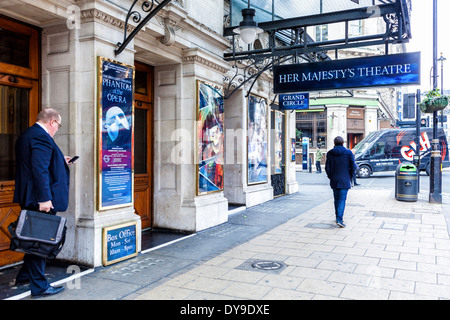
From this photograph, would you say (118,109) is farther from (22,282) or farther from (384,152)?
A: (384,152)

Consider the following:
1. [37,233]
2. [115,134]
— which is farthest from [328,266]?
[37,233]

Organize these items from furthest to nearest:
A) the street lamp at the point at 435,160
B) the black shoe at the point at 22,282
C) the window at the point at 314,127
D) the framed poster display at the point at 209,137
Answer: the window at the point at 314,127
the street lamp at the point at 435,160
the framed poster display at the point at 209,137
the black shoe at the point at 22,282

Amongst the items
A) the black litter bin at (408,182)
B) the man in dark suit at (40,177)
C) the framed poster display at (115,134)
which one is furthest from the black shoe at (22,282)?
the black litter bin at (408,182)

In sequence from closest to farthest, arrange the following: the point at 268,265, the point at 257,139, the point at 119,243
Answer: the point at 268,265 < the point at 119,243 < the point at 257,139

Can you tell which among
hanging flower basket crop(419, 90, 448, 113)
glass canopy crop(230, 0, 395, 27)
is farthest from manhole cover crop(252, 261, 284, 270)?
hanging flower basket crop(419, 90, 448, 113)

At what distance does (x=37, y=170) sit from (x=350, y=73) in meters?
6.34

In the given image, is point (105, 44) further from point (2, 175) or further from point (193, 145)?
point (193, 145)

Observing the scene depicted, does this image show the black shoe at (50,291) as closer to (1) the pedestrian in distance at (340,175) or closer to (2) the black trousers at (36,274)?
(2) the black trousers at (36,274)

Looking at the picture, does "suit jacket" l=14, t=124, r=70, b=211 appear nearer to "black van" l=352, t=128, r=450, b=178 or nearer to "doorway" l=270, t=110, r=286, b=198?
"doorway" l=270, t=110, r=286, b=198

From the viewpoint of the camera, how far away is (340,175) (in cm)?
857

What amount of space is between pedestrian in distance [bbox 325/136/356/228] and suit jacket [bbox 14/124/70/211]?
19.6 feet

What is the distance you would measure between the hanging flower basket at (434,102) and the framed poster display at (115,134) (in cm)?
975

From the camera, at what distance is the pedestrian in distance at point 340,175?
852 centimetres

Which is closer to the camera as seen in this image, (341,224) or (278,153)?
(341,224)
